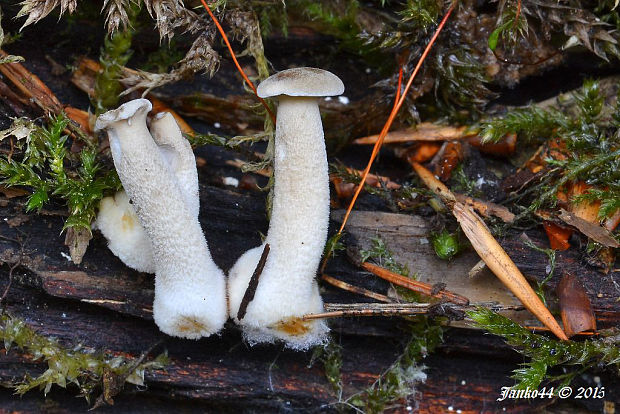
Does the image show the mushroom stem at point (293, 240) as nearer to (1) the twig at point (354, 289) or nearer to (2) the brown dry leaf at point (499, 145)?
(1) the twig at point (354, 289)

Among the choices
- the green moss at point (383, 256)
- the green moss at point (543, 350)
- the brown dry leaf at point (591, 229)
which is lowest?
the green moss at point (543, 350)

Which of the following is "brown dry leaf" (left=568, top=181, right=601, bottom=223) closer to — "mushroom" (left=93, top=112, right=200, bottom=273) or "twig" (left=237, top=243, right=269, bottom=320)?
"twig" (left=237, top=243, right=269, bottom=320)

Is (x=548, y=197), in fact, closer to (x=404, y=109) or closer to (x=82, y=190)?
(x=404, y=109)

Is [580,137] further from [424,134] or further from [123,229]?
[123,229]

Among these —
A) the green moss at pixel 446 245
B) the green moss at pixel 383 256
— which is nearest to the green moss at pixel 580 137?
the green moss at pixel 446 245

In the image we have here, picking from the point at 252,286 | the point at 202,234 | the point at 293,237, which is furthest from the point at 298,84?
the point at 252,286

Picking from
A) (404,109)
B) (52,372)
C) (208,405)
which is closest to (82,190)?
(52,372)
